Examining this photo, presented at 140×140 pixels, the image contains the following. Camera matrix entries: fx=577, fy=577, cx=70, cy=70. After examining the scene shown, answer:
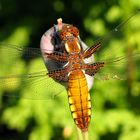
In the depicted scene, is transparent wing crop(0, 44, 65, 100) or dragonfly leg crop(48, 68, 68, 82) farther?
transparent wing crop(0, 44, 65, 100)

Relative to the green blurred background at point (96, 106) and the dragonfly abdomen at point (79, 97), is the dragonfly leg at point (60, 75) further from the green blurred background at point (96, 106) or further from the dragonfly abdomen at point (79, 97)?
the green blurred background at point (96, 106)

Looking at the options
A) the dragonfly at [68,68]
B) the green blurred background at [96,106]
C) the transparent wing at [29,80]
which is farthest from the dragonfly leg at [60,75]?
the green blurred background at [96,106]

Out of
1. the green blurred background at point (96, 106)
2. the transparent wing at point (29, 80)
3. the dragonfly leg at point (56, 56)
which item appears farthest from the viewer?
the green blurred background at point (96, 106)

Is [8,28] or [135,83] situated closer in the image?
[135,83]

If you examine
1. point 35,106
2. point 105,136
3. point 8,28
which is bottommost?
point 105,136

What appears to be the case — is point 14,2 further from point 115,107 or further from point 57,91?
point 57,91

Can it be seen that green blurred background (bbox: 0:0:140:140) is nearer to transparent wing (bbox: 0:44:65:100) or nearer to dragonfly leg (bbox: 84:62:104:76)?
transparent wing (bbox: 0:44:65:100)

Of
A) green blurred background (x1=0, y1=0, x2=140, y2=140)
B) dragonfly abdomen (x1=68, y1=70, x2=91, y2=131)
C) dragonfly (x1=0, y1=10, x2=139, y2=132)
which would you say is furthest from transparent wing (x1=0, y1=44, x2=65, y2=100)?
green blurred background (x1=0, y1=0, x2=140, y2=140)

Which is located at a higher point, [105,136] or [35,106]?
[35,106]

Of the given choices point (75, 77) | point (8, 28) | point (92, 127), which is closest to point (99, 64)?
point (75, 77)
